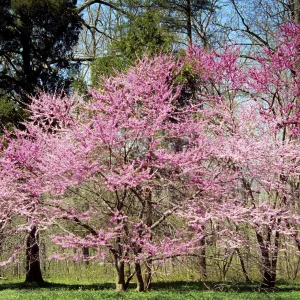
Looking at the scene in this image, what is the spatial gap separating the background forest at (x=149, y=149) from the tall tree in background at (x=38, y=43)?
0.04m

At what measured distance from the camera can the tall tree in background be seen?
1234 cm

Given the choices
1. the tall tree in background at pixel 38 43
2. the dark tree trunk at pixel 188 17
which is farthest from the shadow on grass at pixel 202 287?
the dark tree trunk at pixel 188 17

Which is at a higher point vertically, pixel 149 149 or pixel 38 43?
pixel 38 43

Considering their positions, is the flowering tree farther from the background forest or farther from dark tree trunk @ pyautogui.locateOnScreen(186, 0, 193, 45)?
dark tree trunk @ pyautogui.locateOnScreen(186, 0, 193, 45)

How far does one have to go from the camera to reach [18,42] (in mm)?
12969

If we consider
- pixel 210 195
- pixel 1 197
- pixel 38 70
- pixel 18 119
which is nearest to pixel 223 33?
pixel 38 70

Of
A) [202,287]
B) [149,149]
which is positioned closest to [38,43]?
[149,149]

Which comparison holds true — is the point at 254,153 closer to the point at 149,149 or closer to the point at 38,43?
the point at 149,149

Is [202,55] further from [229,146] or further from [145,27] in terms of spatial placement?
[229,146]

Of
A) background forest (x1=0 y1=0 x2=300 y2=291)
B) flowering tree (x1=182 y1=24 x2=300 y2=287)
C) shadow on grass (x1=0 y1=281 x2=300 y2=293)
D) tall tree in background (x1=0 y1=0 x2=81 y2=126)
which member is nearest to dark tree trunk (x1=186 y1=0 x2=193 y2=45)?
background forest (x1=0 y1=0 x2=300 y2=291)

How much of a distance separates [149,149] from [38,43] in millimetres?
7156

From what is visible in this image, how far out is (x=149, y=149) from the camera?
755 cm

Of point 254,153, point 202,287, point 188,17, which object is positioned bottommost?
point 202,287

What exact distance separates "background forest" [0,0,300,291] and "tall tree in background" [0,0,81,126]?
0.04 metres
